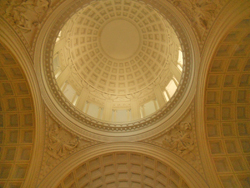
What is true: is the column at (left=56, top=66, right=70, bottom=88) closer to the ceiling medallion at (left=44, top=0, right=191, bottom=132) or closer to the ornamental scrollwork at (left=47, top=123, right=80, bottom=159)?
the ceiling medallion at (left=44, top=0, right=191, bottom=132)

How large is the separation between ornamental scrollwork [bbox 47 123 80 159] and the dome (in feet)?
12.3

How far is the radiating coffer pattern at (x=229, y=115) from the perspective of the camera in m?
13.2

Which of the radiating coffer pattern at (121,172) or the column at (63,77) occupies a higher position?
the column at (63,77)

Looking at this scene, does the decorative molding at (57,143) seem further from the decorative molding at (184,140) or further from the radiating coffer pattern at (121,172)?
the decorative molding at (184,140)

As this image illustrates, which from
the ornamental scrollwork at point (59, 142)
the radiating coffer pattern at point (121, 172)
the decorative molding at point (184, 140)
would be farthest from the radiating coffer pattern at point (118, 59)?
the radiating coffer pattern at point (121, 172)

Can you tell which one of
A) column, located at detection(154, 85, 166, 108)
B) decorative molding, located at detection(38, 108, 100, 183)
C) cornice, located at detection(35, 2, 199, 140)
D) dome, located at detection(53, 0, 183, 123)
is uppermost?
dome, located at detection(53, 0, 183, 123)

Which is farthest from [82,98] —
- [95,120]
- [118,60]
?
[118,60]

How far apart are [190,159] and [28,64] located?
1551cm

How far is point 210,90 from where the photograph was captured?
1457 cm

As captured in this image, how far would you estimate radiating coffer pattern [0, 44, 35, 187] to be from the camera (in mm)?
14352

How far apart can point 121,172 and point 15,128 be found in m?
10.8

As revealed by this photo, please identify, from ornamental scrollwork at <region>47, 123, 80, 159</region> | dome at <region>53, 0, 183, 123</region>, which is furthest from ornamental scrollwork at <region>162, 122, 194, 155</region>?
ornamental scrollwork at <region>47, 123, 80, 159</region>

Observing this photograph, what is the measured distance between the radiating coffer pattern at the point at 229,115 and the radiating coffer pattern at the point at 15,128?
14846 millimetres

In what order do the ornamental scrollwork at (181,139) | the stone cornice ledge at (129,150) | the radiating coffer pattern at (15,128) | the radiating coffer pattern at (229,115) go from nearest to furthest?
the radiating coffer pattern at (229,115), the radiating coffer pattern at (15,128), the stone cornice ledge at (129,150), the ornamental scrollwork at (181,139)
